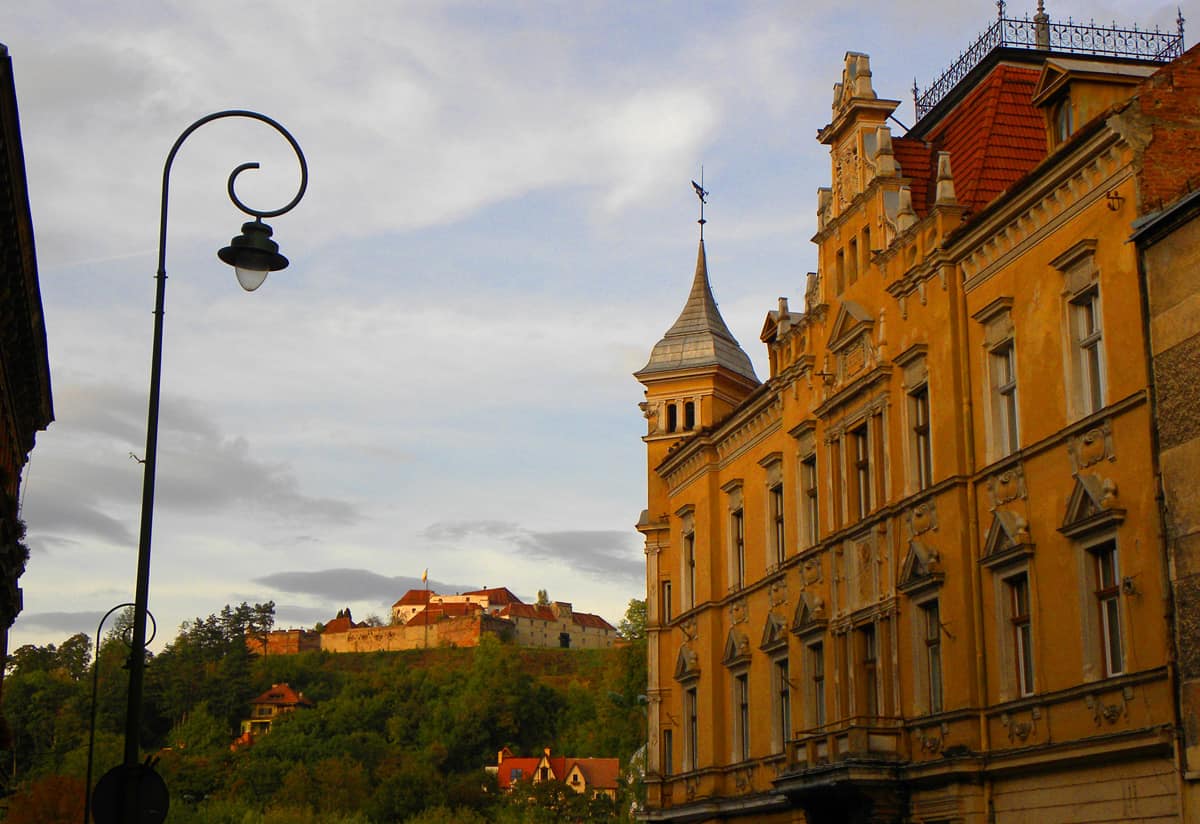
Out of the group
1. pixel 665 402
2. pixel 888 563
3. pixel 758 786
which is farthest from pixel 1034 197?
pixel 665 402

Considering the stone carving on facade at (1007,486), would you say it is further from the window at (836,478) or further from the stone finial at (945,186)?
the window at (836,478)

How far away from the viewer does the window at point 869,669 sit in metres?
31.2

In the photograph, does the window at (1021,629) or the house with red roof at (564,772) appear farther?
the house with red roof at (564,772)

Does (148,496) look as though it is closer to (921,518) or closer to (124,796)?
(124,796)

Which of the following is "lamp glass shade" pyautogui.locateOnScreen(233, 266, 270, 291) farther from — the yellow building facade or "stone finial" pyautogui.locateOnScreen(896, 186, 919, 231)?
"stone finial" pyautogui.locateOnScreen(896, 186, 919, 231)

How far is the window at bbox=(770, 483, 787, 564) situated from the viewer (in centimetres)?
3659

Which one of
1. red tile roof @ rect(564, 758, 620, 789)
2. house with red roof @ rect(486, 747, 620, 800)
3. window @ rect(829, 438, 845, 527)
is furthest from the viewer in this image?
red tile roof @ rect(564, 758, 620, 789)

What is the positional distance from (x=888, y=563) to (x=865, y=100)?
9857 millimetres

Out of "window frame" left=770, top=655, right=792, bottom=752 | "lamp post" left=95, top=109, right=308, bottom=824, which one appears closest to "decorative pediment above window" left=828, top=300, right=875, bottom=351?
"window frame" left=770, top=655, right=792, bottom=752

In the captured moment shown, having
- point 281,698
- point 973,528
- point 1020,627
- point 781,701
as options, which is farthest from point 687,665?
point 281,698

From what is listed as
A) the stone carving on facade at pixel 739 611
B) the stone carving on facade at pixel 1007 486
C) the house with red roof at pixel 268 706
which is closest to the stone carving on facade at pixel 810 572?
the stone carving on facade at pixel 739 611

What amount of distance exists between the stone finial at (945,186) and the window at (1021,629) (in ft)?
22.7

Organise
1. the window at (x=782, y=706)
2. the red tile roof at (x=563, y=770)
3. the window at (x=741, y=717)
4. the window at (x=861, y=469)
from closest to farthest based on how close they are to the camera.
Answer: the window at (x=861, y=469) → the window at (x=782, y=706) → the window at (x=741, y=717) → the red tile roof at (x=563, y=770)

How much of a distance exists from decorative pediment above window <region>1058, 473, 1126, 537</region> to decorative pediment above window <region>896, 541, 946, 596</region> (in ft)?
12.7
